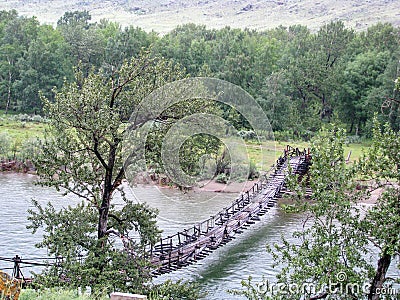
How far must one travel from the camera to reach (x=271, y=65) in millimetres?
70625

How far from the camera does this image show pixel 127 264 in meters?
17.6

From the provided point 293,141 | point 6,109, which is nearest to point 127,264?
point 293,141

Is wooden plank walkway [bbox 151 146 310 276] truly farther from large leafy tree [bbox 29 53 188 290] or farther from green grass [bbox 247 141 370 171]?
green grass [bbox 247 141 370 171]

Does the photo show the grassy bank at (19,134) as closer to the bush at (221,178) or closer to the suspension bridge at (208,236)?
the suspension bridge at (208,236)

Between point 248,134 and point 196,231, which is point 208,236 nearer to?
point 196,231

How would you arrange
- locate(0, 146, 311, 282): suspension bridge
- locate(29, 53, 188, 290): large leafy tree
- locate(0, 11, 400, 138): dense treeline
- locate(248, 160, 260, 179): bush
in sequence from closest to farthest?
1. locate(29, 53, 188, 290): large leafy tree
2. locate(0, 146, 311, 282): suspension bridge
3. locate(248, 160, 260, 179): bush
4. locate(0, 11, 400, 138): dense treeline

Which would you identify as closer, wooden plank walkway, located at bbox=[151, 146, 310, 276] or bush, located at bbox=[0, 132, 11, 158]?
wooden plank walkway, located at bbox=[151, 146, 310, 276]

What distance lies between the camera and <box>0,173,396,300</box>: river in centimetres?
2286

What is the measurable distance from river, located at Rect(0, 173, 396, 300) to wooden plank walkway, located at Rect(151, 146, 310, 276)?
1.06 meters

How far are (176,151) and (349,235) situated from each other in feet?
23.6

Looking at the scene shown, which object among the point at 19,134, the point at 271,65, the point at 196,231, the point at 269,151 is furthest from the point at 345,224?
the point at 271,65

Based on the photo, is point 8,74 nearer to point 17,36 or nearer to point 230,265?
point 17,36

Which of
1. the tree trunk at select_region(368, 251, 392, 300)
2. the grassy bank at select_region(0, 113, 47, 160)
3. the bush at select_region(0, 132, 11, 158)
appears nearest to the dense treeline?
the grassy bank at select_region(0, 113, 47, 160)

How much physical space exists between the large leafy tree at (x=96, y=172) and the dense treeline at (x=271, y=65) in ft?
134
